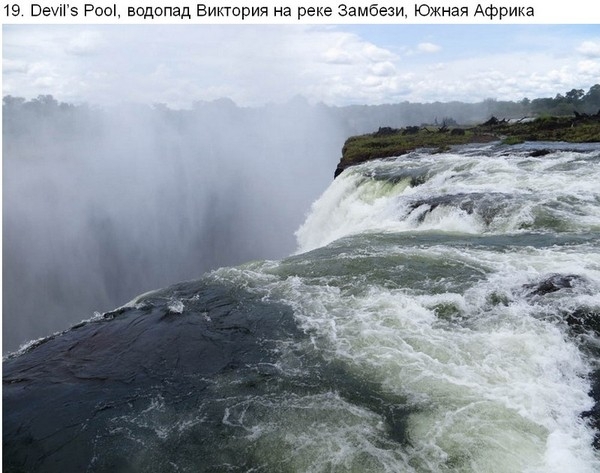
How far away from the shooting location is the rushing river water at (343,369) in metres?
5.97

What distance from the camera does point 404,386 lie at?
7.04 meters

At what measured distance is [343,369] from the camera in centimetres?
765

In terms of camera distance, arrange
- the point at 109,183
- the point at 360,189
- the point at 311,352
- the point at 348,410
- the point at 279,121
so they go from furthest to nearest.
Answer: the point at 279,121
the point at 109,183
the point at 360,189
the point at 311,352
the point at 348,410

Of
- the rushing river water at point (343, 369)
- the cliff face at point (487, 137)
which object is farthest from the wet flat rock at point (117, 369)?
the cliff face at point (487, 137)

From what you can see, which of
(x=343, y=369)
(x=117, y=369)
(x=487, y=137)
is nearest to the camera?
(x=343, y=369)

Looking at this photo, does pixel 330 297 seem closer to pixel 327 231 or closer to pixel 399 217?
pixel 399 217

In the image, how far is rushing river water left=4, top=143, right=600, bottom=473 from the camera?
597 cm

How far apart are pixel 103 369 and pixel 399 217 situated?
1175cm

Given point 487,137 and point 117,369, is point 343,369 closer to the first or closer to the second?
point 117,369

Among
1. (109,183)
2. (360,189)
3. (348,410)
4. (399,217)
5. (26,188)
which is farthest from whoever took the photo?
(109,183)

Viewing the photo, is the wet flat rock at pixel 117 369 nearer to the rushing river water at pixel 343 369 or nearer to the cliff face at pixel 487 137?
the rushing river water at pixel 343 369

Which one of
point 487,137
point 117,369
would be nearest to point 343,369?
point 117,369

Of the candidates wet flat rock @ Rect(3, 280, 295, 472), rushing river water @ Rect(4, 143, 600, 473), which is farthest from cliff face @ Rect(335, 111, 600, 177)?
wet flat rock @ Rect(3, 280, 295, 472)

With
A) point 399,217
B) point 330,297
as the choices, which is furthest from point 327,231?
point 330,297
